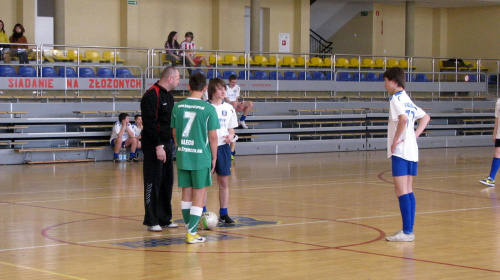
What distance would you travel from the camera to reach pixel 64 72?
70.5ft

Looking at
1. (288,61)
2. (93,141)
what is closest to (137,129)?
(93,141)

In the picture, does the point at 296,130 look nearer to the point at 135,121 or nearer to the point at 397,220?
the point at 135,121

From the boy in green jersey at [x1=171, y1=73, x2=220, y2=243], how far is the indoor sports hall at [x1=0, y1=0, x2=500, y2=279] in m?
0.46

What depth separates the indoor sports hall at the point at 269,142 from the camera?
777 cm

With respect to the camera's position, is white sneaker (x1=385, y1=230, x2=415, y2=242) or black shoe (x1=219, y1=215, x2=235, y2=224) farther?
black shoe (x1=219, y1=215, x2=235, y2=224)

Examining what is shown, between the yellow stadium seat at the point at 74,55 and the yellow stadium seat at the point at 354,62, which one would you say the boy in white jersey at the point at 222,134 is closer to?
the yellow stadium seat at the point at 74,55

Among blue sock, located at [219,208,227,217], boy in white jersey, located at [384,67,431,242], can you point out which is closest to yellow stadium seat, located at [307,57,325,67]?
blue sock, located at [219,208,227,217]

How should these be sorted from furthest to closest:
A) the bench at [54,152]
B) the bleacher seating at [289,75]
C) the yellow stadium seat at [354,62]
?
1. the yellow stadium seat at [354,62]
2. the bleacher seating at [289,75]
3. the bench at [54,152]

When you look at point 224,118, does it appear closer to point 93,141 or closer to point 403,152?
point 403,152

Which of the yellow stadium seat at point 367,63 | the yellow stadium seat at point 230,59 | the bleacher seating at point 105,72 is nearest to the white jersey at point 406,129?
the bleacher seating at point 105,72

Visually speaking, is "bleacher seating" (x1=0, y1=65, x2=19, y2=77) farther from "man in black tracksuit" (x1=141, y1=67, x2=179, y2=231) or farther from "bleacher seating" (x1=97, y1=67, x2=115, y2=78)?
"man in black tracksuit" (x1=141, y1=67, x2=179, y2=231)

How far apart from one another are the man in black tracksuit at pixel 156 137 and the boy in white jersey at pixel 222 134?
21.7 inches

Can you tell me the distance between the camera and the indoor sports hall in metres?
7.77

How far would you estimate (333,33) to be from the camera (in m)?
36.3
